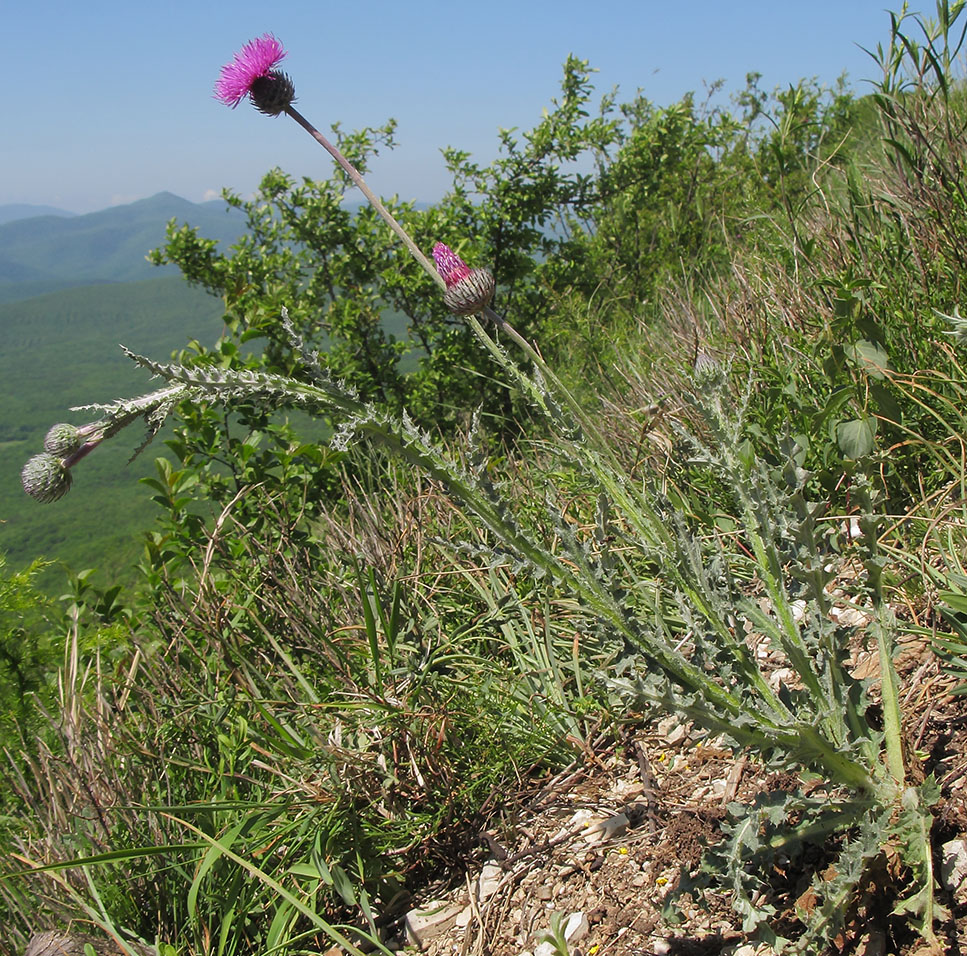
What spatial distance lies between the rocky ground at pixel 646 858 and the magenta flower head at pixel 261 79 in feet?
6.48

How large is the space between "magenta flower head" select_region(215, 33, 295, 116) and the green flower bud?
1.01 m

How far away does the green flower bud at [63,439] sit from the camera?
1563mm

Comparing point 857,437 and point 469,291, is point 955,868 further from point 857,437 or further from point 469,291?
point 469,291

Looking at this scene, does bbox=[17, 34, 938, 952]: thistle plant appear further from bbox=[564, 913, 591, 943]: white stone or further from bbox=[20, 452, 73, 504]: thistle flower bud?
bbox=[564, 913, 591, 943]: white stone

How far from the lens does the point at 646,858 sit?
5.91 feet

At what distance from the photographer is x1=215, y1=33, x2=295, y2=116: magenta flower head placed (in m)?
2.01

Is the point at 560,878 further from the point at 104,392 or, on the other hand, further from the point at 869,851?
the point at 104,392

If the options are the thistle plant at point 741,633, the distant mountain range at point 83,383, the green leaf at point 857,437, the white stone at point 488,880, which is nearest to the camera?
the thistle plant at point 741,633

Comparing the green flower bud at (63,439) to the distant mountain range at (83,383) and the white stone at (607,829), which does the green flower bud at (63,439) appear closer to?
the white stone at (607,829)

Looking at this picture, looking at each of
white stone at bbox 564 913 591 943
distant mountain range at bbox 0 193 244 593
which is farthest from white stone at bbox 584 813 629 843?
distant mountain range at bbox 0 193 244 593

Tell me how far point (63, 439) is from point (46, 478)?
12 centimetres

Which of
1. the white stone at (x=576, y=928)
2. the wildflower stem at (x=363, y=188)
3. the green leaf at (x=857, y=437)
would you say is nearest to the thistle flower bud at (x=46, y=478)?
the wildflower stem at (x=363, y=188)

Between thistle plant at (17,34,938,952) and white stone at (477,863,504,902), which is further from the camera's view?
white stone at (477,863,504,902)

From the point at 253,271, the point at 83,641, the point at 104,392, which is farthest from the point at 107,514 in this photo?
the point at 83,641
